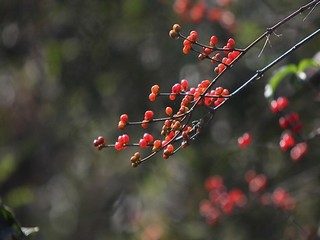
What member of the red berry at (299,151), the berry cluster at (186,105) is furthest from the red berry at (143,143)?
the red berry at (299,151)

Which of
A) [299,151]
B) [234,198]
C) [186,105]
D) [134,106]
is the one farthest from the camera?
[134,106]

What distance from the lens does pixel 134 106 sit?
572cm

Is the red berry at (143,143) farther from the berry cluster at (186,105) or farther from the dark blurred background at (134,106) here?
the dark blurred background at (134,106)

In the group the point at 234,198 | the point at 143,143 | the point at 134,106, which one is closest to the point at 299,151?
the point at 234,198

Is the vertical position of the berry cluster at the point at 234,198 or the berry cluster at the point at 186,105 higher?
the berry cluster at the point at 234,198

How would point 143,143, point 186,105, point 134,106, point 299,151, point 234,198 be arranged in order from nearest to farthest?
point 186,105
point 143,143
point 299,151
point 234,198
point 134,106

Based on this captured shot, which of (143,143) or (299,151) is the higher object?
(299,151)

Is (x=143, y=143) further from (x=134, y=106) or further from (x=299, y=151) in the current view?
(x=134, y=106)

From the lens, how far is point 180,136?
1975 mm

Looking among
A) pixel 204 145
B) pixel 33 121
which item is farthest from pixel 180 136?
pixel 33 121

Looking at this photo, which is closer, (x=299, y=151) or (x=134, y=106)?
(x=299, y=151)

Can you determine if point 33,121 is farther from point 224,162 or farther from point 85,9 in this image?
point 224,162

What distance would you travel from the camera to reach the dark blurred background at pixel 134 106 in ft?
16.4

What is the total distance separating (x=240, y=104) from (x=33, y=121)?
286 cm
